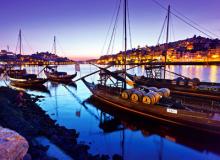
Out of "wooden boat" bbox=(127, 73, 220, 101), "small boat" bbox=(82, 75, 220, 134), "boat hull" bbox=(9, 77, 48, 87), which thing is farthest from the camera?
"boat hull" bbox=(9, 77, 48, 87)

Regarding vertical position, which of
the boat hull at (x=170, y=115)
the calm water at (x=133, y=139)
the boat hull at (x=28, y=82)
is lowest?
the calm water at (x=133, y=139)

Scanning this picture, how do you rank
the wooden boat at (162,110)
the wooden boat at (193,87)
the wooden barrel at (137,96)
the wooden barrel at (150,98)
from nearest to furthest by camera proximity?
1. the wooden boat at (162,110)
2. the wooden barrel at (150,98)
3. the wooden barrel at (137,96)
4. the wooden boat at (193,87)

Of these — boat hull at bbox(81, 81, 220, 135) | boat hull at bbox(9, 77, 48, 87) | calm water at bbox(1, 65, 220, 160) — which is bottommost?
calm water at bbox(1, 65, 220, 160)

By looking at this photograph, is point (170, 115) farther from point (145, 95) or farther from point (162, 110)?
point (145, 95)

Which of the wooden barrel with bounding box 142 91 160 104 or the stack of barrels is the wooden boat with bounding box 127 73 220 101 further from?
the wooden barrel with bounding box 142 91 160 104

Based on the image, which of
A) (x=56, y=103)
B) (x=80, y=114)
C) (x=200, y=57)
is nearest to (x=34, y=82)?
(x=56, y=103)

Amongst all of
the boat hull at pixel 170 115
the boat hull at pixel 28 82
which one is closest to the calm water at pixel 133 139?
the boat hull at pixel 170 115

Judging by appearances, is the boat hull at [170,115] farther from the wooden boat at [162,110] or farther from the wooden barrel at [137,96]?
the wooden barrel at [137,96]

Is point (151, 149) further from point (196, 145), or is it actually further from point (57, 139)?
point (57, 139)

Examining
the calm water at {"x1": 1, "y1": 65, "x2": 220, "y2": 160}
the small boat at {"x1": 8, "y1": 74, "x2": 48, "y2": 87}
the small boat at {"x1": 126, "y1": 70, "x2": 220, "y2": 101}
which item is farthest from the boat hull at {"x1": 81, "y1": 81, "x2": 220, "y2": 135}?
the small boat at {"x1": 8, "y1": 74, "x2": 48, "y2": 87}

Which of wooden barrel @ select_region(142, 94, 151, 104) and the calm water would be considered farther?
wooden barrel @ select_region(142, 94, 151, 104)

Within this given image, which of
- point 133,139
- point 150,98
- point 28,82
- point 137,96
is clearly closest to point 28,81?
point 28,82

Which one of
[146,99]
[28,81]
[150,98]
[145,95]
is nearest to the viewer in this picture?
[150,98]

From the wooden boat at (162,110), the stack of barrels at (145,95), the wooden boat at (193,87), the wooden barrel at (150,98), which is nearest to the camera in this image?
the wooden boat at (162,110)
